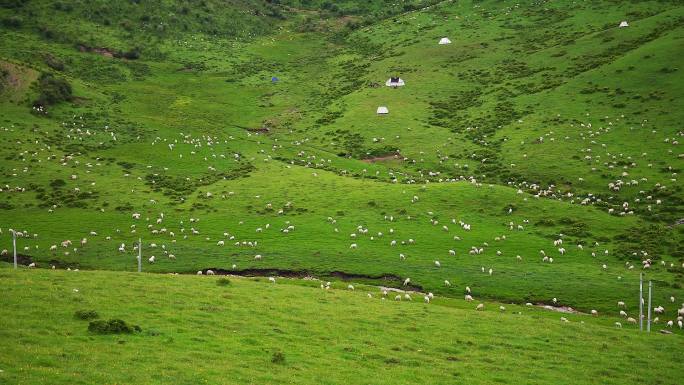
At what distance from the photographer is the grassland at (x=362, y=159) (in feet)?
161

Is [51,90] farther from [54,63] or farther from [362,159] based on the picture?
[362,159]

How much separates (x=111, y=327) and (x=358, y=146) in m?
69.5

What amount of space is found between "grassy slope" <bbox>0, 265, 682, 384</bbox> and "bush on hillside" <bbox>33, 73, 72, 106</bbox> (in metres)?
64.7

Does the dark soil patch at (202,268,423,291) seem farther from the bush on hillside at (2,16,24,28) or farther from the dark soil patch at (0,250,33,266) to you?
the bush on hillside at (2,16,24,28)

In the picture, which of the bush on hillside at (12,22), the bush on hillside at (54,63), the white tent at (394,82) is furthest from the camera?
the bush on hillside at (12,22)

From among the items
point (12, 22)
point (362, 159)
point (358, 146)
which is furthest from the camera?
point (12, 22)

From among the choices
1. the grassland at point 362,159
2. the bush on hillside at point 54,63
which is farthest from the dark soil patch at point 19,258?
the bush on hillside at point 54,63

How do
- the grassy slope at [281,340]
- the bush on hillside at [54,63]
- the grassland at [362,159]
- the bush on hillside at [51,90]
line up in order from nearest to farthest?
the grassy slope at [281,340]
the grassland at [362,159]
the bush on hillside at [51,90]
the bush on hillside at [54,63]

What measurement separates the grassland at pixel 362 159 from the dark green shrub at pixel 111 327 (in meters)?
2.58

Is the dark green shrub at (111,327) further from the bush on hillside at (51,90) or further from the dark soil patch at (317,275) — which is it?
the bush on hillside at (51,90)

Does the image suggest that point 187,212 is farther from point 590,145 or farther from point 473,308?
point 590,145

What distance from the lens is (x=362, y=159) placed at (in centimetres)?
9212

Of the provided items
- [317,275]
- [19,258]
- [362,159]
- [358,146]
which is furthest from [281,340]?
[358,146]

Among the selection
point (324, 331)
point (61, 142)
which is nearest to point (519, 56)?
point (61, 142)
